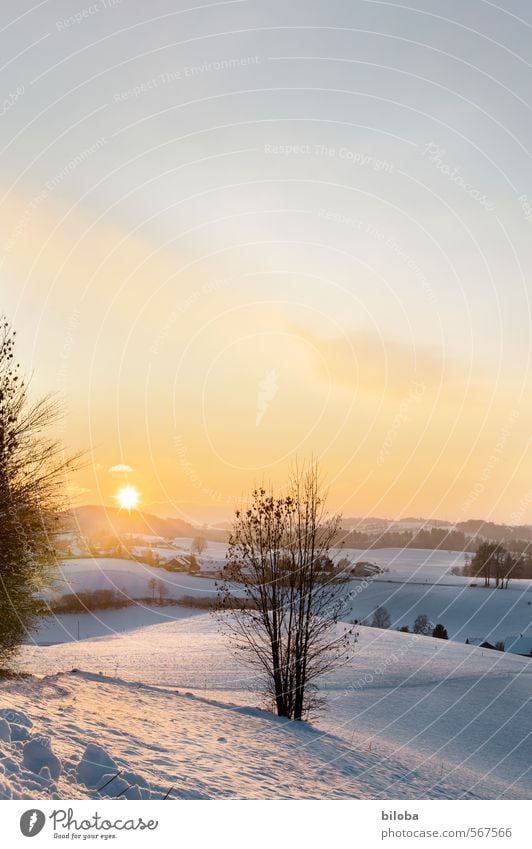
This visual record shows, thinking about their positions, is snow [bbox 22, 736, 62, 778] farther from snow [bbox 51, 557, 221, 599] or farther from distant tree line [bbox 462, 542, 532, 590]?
distant tree line [bbox 462, 542, 532, 590]

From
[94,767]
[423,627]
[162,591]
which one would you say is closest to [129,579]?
[162,591]

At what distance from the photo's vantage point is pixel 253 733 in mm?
17141

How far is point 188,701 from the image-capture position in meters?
20.9

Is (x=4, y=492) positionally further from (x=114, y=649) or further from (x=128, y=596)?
(x=128, y=596)

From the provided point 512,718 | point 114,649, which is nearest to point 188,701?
point 512,718

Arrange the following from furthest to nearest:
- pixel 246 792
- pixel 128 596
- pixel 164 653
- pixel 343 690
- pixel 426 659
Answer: pixel 128 596
pixel 426 659
pixel 164 653
pixel 343 690
pixel 246 792

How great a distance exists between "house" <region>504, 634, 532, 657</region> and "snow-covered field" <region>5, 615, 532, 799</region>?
101 feet

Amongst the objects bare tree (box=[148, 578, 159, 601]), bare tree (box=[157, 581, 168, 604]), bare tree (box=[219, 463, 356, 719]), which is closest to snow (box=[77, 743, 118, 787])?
bare tree (box=[219, 463, 356, 719])

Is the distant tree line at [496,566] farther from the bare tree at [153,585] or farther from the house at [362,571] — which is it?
the bare tree at [153,585]

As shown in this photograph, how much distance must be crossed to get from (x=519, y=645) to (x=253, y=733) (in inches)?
2830

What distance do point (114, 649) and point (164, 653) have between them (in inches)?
270
